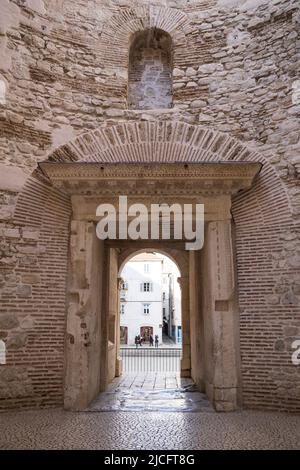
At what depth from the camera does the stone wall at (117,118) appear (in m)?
5.54

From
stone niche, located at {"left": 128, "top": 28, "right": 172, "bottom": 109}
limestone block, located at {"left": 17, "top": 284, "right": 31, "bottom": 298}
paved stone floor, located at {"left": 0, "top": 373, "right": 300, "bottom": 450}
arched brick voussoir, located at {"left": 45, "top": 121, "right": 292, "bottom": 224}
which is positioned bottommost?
paved stone floor, located at {"left": 0, "top": 373, "right": 300, "bottom": 450}

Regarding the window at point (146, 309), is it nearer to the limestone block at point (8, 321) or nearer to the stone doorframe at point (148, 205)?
the stone doorframe at point (148, 205)

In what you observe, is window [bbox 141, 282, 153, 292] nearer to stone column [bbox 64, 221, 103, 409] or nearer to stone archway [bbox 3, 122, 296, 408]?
stone column [bbox 64, 221, 103, 409]

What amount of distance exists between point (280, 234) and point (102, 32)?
504 cm

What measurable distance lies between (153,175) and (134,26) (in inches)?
141

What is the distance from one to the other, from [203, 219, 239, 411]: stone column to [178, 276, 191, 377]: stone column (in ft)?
11.4

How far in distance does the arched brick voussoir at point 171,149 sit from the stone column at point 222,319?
1.82 feet

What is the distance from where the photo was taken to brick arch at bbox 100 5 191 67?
23.3 feet

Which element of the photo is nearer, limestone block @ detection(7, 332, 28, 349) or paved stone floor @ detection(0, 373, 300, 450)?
paved stone floor @ detection(0, 373, 300, 450)

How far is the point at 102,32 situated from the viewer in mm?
7117

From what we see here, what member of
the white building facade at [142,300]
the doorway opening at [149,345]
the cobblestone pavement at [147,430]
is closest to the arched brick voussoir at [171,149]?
the cobblestone pavement at [147,430]

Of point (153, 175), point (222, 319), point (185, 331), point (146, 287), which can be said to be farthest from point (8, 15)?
point (146, 287)

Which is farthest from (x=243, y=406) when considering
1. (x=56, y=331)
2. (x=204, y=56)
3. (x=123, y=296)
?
(x=123, y=296)

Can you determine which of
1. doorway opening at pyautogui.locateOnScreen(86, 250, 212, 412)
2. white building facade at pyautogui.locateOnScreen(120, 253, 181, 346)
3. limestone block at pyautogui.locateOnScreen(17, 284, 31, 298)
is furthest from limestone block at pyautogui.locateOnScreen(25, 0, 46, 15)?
white building facade at pyautogui.locateOnScreen(120, 253, 181, 346)
